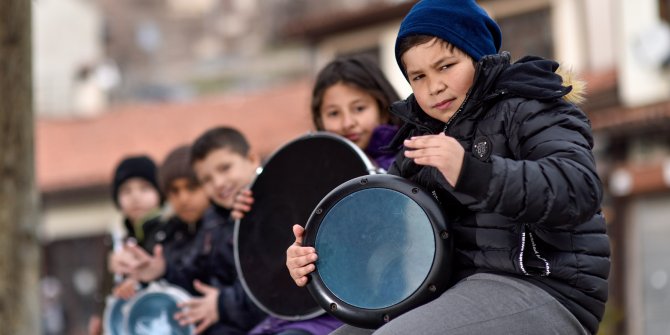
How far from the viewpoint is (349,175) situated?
331 cm

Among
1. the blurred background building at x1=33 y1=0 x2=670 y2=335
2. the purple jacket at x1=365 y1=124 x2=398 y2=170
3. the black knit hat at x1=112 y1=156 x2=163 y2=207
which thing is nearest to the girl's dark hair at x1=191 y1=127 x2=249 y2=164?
the blurred background building at x1=33 y1=0 x2=670 y2=335

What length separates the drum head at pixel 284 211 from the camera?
3.41 meters

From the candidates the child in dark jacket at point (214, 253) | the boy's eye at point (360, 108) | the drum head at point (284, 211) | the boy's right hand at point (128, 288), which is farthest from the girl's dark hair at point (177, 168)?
the drum head at point (284, 211)

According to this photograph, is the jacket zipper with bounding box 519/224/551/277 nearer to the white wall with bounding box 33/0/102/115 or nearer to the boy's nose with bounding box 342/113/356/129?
the boy's nose with bounding box 342/113/356/129

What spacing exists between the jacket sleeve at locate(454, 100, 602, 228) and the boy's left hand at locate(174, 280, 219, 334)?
194 centimetres

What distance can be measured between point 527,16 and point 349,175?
1597 centimetres

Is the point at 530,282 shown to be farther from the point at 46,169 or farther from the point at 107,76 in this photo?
the point at 107,76

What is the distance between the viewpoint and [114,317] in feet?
15.8

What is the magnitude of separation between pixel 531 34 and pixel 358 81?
15.2 m

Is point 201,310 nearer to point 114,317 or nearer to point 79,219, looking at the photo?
point 114,317

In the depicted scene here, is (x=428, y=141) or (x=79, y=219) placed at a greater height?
(x=428, y=141)

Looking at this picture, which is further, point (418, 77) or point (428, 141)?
point (418, 77)

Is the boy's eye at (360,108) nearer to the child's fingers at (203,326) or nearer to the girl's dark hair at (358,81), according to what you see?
the girl's dark hair at (358,81)

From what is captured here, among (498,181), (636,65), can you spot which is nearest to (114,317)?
(498,181)
